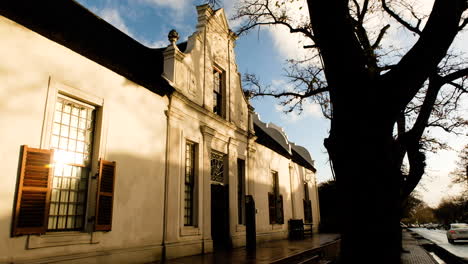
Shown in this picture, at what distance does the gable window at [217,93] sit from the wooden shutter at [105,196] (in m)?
6.30

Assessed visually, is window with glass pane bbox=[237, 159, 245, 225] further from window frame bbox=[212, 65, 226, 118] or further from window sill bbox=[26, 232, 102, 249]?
window sill bbox=[26, 232, 102, 249]

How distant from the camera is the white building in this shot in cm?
573

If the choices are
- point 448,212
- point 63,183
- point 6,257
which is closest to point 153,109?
point 63,183

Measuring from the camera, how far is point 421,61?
3846mm

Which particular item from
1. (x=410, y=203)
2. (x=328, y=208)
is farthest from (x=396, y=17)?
(x=410, y=203)

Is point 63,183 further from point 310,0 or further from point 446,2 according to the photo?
point 446,2

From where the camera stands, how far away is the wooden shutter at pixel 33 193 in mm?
5496

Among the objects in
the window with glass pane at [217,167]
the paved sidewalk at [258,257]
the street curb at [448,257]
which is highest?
the window with glass pane at [217,167]

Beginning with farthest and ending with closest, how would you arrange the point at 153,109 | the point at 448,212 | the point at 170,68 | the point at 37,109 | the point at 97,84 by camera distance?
1. the point at 448,212
2. the point at 170,68
3. the point at 153,109
4. the point at 97,84
5. the point at 37,109

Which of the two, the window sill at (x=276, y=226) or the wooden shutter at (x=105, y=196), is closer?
the wooden shutter at (x=105, y=196)

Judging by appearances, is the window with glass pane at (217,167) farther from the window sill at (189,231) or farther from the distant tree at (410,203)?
the distant tree at (410,203)

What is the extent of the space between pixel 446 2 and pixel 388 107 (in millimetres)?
1362

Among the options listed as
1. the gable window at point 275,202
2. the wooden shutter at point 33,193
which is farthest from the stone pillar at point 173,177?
the gable window at point 275,202

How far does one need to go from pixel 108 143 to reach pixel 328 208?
27.1 m
